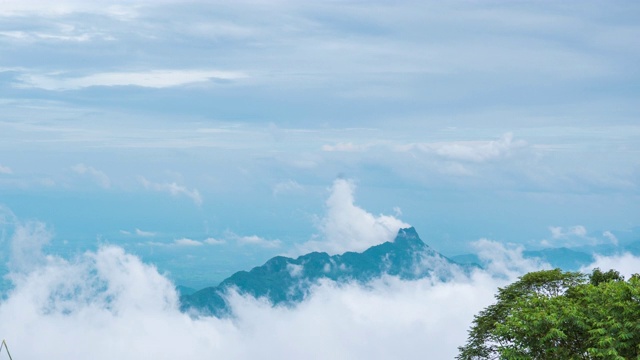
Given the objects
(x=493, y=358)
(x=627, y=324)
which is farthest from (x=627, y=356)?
(x=493, y=358)

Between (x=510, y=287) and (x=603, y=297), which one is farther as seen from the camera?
(x=510, y=287)

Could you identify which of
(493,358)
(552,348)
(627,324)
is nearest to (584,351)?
(552,348)

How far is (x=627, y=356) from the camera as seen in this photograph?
4731 centimetres

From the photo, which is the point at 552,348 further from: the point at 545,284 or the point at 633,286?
the point at 545,284

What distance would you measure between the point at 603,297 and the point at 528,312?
16.7 feet

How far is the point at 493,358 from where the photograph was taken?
6569cm

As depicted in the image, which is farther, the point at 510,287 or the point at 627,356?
the point at 510,287

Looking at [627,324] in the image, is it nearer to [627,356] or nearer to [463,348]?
[627,356]

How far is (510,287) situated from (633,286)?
65.3ft

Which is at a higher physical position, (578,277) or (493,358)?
(578,277)

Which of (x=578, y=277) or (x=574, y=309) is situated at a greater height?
(x=578, y=277)

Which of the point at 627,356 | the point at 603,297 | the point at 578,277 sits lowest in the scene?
the point at 627,356

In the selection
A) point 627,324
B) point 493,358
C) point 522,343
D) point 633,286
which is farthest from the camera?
point 493,358

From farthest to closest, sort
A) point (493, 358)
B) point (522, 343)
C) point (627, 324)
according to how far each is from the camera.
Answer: point (493, 358)
point (522, 343)
point (627, 324)
